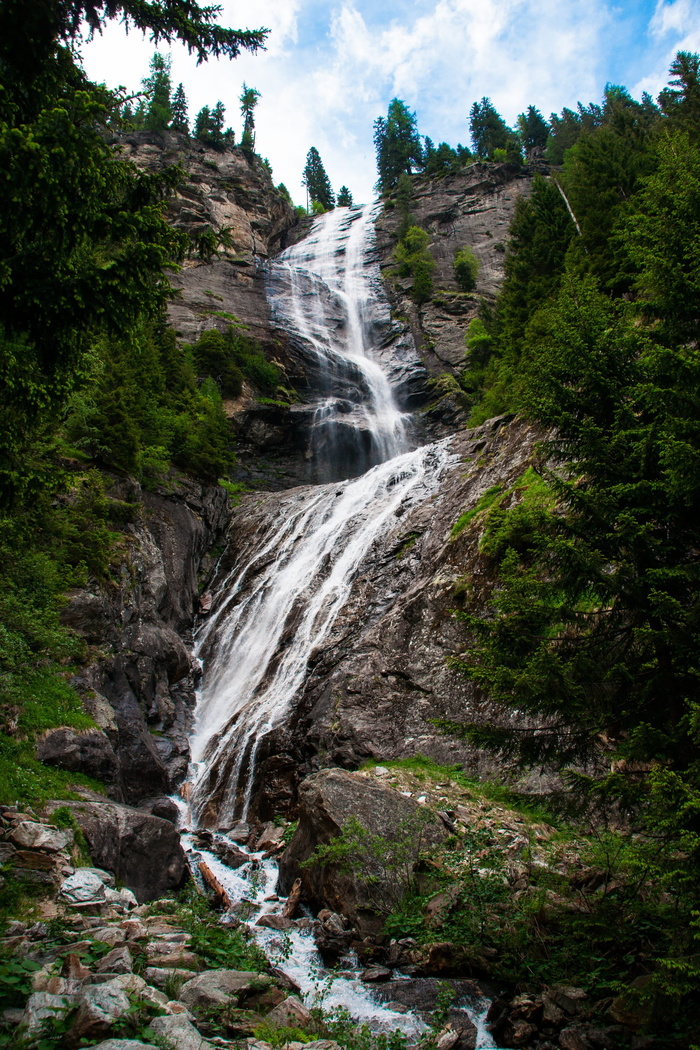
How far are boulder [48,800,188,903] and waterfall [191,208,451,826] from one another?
3727 millimetres

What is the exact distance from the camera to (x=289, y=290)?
168 ft

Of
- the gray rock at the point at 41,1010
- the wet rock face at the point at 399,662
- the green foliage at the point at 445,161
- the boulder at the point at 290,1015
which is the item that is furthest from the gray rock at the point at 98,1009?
the green foliage at the point at 445,161

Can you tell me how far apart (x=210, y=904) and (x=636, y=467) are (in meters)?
8.70

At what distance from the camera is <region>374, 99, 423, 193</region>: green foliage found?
7625 centimetres

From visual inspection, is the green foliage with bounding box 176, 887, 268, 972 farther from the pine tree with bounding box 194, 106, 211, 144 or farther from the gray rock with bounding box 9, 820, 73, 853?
the pine tree with bounding box 194, 106, 211, 144

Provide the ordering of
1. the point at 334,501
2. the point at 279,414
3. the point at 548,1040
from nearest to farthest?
the point at 548,1040 → the point at 334,501 → the point at 279,414

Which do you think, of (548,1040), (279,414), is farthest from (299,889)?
(279,414)

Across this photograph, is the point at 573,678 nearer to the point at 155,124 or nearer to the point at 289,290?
the point at 289,290

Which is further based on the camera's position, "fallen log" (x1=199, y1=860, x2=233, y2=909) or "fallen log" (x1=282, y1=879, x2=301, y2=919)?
"fallen log" (x1=199, y1=860, x2=233, y2=909)

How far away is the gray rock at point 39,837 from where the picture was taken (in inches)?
271

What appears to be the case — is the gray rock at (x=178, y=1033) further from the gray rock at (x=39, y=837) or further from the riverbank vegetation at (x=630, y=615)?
the gray rock at (x=39, y=837)

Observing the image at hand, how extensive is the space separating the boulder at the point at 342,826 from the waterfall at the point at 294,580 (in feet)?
13.7

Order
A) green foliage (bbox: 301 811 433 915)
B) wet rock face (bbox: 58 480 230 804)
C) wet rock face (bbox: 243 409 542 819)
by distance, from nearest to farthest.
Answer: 1. green foliage (bbox: 301 811 433 915)
2. wet rock face (bbox: 58 480 230 804)
3. wet rock face (bbox: 243 409 542 819)

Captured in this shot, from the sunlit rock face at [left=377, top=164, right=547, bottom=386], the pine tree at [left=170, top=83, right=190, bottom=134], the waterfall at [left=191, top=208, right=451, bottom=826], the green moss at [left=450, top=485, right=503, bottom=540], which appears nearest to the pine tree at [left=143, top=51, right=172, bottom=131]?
the pine tree at [left=170, top=83, right=190, bottom=134]
